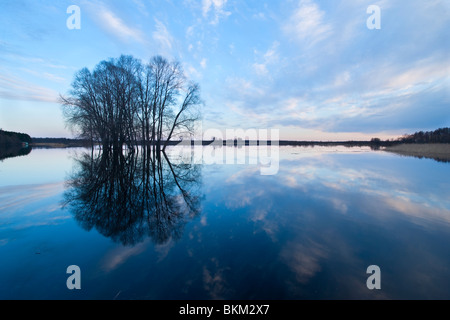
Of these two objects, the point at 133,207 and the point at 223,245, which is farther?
the point at 133,207

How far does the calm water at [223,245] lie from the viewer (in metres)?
2.69

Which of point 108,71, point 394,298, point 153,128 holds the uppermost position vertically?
point 108,71

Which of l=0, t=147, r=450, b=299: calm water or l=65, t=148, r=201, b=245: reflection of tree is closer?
l=0, t=147, r=450, b=299: calm water

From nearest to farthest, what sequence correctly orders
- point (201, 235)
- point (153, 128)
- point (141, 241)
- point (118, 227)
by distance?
point (141, 241) < point (201, 235) < point (118, 227) < point (153, 128)

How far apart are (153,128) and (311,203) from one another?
90.4 feet

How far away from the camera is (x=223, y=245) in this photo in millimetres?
3893

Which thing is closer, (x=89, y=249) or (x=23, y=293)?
(x=23, y=293)

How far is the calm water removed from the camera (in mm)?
2688

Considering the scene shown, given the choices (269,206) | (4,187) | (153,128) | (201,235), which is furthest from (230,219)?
(153,128)

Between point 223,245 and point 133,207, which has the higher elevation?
point 133,207

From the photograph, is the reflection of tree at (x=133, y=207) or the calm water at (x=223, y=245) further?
the reflection of tree at (x=133, y=207)

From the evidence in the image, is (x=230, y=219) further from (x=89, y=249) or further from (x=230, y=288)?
(x=89, y=249)
